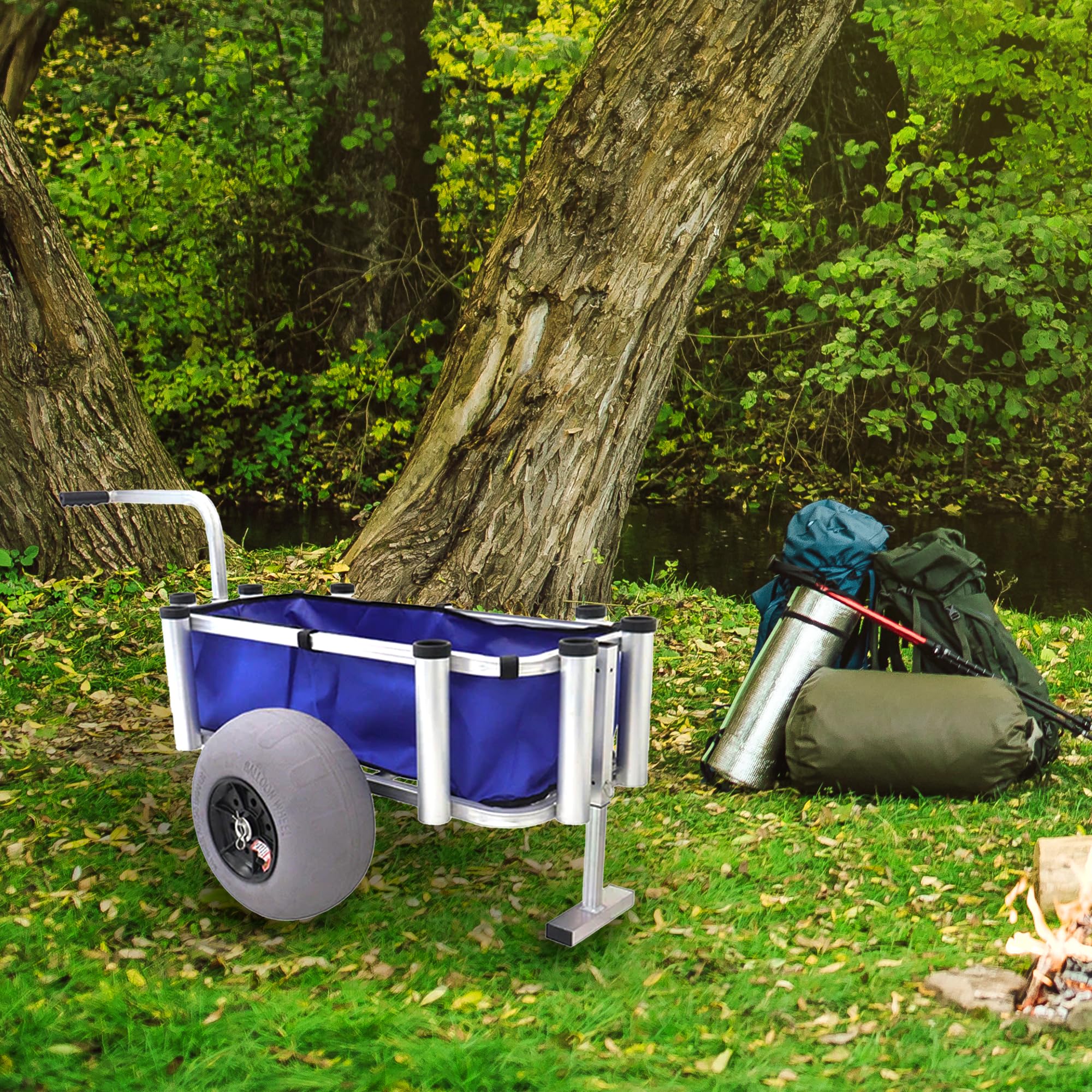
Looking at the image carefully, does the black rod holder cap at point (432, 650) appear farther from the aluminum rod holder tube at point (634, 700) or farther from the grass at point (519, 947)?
the grass at point (519, 947)

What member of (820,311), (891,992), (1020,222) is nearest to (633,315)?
(891,992)

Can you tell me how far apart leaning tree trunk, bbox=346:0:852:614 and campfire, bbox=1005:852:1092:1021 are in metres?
3.57

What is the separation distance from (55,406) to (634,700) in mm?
4693

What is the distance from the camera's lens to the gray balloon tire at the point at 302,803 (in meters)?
3.26

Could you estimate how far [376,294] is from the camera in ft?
43.2

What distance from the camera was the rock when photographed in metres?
3.13

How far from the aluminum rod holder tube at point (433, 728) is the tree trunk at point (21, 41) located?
1090 cm

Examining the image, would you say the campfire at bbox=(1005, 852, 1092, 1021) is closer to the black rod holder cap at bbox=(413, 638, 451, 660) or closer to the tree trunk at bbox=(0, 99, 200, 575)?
the black rod holder cap at bbox=(413, 638, 451, 660)

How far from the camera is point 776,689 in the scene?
4.77 meters

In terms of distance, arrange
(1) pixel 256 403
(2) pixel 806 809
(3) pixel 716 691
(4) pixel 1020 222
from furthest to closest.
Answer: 1. (1) pixel 256 403
2. (4) pixel 1020 222
3. (3) pixel 716 691
4. (2) pixel 806 809

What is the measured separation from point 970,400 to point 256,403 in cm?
776

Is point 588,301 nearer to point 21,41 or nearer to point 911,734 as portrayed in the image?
point 911,734

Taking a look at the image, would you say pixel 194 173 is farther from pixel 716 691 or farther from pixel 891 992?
pixel 891 992

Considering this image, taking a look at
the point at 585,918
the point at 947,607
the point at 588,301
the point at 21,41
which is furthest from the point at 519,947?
the point at 21,41
